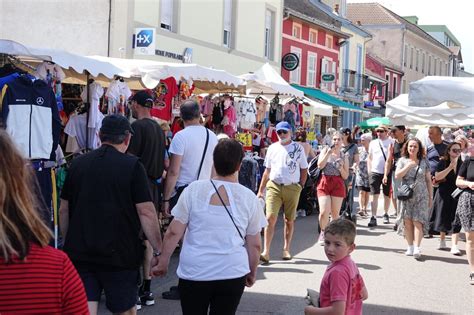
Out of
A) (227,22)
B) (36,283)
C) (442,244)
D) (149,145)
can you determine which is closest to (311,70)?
(227,22)

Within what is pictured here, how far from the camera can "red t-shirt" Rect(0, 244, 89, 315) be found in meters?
2.17

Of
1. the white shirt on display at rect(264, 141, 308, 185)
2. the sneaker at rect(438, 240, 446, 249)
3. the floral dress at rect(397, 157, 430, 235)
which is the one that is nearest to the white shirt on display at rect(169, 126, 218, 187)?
the white shirt on display at rect(264, 141, 308, 185)

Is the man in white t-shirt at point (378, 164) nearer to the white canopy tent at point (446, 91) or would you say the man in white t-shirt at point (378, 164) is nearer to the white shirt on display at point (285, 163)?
the white shirt on display at point (285, 163)

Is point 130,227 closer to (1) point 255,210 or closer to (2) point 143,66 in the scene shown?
(1) point 255,210

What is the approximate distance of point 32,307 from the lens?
2191 mm

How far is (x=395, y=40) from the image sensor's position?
55.1m

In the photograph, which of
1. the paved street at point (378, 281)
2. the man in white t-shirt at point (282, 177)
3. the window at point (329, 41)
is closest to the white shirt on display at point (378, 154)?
the paved street at point (378, 281)

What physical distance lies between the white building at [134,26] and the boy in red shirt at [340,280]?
12500 millimetres

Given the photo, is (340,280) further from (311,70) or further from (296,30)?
(311,70)

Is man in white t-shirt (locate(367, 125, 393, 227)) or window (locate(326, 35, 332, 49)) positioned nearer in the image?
man in white t-shirt (locate(367, 125, 393, 227))

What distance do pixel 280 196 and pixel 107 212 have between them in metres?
5.13

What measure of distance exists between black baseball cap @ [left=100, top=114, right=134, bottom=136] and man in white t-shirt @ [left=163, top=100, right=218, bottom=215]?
2.08 meters

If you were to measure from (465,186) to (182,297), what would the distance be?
5.20 metres

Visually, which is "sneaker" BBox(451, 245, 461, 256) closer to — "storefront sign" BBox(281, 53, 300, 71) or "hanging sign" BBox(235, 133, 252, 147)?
"hanging sign" BBox(235, 133, 252, 147)
